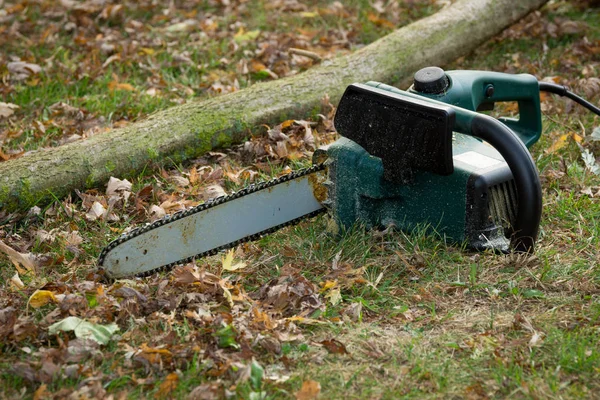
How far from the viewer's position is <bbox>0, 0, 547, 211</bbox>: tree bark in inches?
153

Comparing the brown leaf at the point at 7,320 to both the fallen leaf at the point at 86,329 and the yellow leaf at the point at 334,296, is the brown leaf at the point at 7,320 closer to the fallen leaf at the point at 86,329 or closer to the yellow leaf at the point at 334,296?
the fallen leaf at the point at 86,329

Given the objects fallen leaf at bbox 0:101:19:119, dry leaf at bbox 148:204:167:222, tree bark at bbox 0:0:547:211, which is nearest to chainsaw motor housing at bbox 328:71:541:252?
dry leaf at bbox 148:204:167:222

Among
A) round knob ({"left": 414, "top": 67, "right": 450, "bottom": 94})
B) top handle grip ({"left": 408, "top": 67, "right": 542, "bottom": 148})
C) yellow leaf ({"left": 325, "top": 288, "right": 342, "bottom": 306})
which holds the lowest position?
yellow leaf ({"left": 325, "top": 288, "right": 342, "bottom": 306})

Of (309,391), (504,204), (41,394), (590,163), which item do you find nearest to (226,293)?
(309,391)

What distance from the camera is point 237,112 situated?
4.50m

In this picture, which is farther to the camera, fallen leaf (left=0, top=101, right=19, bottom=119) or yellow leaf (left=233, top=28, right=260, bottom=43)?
yellow leaf (left=233, top=28, right=260, bottom=43)

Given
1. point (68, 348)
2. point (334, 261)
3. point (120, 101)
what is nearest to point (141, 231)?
point (68, 348)

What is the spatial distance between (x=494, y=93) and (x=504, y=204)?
0.66 meters

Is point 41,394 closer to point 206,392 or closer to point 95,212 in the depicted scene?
point 206,392

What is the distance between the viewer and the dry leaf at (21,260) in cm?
333

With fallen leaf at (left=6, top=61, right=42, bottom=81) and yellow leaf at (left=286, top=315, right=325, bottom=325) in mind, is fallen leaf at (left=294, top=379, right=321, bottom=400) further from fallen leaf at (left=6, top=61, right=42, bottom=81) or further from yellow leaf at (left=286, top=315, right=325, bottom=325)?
fallen leaf at (left=6, top=61, right=42, bottom=81)

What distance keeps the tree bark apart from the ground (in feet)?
0.31

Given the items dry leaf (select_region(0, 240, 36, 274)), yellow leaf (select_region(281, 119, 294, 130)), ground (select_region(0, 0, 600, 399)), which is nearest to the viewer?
ground (select_region(0, 0, 600, 399))

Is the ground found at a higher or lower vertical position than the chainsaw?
lower
